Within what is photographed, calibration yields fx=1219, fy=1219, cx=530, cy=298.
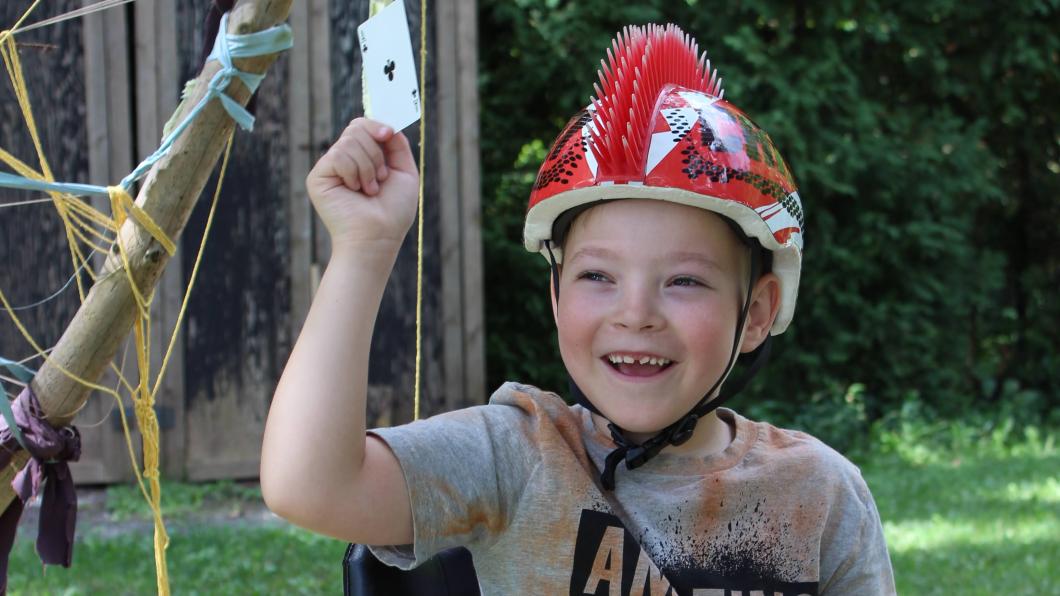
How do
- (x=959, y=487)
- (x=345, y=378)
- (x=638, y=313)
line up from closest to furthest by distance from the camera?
1. (x=345, y=378)
2. (x=638, y=313)
3. (x=959, y=487)

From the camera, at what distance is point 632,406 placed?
1.99 metres

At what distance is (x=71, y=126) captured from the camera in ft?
19.9

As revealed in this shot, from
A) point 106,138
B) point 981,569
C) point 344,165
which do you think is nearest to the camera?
point 344,165

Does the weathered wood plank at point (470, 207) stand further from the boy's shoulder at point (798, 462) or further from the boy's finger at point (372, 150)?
the boy's finger at point (372, 150)

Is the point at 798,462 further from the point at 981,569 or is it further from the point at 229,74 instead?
the point at 981,569

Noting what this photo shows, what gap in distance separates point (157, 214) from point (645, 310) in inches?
35.0

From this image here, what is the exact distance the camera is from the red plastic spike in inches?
78.6

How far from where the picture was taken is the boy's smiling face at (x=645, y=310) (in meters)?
1.96

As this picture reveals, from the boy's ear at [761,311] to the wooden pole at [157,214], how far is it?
3.19 ft

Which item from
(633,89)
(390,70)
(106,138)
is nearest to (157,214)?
(390,70)

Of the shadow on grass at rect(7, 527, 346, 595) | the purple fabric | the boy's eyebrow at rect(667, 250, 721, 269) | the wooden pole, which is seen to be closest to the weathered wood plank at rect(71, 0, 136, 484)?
the shadow on grass at rect(7, 527, 346, 595)

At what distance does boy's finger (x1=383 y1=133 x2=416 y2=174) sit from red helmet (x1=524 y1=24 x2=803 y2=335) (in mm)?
295

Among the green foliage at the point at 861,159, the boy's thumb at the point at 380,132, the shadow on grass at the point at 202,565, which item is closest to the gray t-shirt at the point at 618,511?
the boy's thumb at the point at 380,132

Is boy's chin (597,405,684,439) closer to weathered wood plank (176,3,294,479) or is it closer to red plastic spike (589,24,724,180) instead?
red plastic spike (589,24,724,180)
